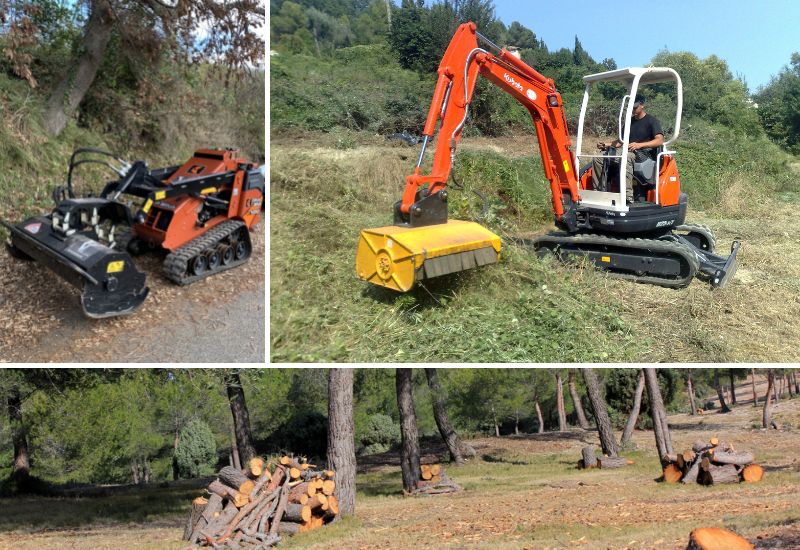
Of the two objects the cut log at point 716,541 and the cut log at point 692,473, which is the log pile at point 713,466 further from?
the cut log at point 716,541

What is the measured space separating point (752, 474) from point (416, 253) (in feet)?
23.7

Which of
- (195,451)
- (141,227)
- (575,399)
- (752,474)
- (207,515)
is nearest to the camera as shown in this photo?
(141,227)

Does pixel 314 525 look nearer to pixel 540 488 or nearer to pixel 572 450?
pixel 540 488

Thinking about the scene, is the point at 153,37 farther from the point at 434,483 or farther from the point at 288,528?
the point at 434,483

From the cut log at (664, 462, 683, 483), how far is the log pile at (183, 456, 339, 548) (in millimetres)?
5258

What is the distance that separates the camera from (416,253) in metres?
5.55

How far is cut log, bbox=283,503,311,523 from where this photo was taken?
8148 mm

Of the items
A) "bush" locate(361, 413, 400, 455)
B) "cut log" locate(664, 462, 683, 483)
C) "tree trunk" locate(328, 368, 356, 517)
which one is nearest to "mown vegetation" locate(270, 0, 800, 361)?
"tree trunk" locate(328, 368, 356, 517)

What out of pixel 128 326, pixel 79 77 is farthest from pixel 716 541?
pixel 79 77

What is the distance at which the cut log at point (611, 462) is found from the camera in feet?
44.4

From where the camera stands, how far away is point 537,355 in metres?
5.85

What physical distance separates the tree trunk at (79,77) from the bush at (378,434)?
15.7m

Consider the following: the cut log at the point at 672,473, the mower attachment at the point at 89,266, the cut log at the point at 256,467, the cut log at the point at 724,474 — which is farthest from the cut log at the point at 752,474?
the mower attachment at the point at 89,266

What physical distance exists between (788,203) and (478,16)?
745 centimetres
